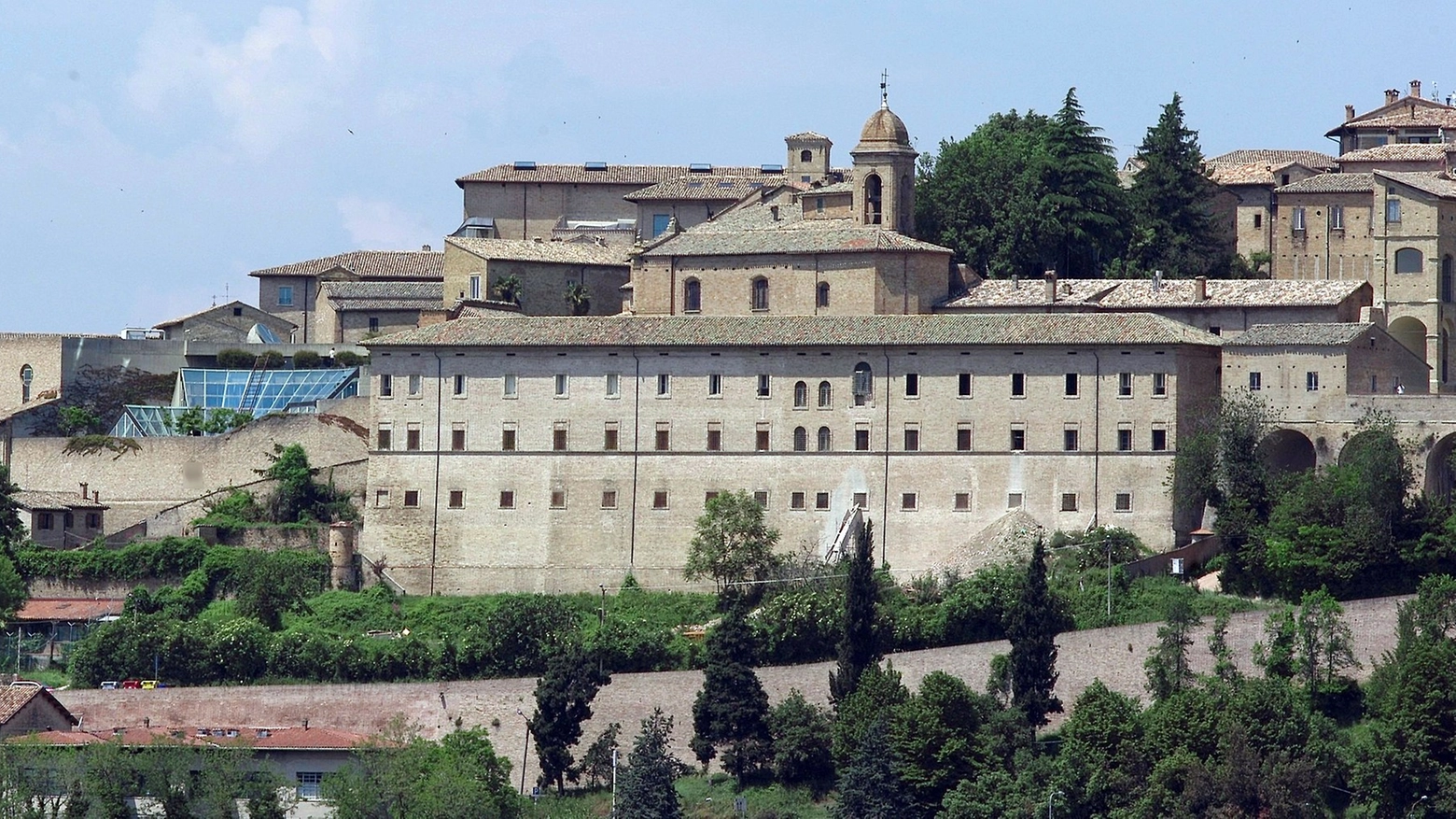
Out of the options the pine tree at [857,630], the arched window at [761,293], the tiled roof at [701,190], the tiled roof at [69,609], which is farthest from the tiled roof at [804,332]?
the tiled roof at [701,190]

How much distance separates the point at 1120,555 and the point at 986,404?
4742mm

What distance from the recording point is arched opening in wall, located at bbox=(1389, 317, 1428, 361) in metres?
72.7

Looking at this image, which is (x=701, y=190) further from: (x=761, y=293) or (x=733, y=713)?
(x=733, y=713)

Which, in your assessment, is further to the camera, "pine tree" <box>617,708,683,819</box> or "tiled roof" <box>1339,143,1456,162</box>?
"tiled roof" <box>1339,143,1456,162</box>

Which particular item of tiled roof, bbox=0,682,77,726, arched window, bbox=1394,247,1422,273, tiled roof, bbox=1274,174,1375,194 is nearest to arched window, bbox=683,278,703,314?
tiled roof, bbox=1274,174,1375,194

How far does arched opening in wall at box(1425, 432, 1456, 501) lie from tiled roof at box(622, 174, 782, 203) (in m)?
25.5

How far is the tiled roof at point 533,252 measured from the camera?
79312 millimetres

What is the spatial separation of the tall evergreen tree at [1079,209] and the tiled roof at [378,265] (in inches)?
701

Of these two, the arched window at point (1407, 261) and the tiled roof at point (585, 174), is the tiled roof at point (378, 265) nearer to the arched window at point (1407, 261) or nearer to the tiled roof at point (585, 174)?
the tiled roof at point (585, 174)

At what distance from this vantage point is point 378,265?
87812mm

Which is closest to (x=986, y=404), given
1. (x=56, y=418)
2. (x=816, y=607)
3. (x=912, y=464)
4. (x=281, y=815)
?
(x=912, y=464)

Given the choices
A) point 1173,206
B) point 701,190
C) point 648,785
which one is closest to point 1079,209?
point 1173,206

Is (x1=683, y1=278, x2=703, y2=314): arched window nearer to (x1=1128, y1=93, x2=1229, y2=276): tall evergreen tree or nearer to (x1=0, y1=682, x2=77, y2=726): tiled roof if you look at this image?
(x1=1128, y1=93, x2=1229, y2=276): tall evergreen tree

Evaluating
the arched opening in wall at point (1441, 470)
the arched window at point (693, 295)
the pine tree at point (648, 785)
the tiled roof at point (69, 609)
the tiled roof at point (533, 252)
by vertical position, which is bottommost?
the pine tree at point (648, 785)
